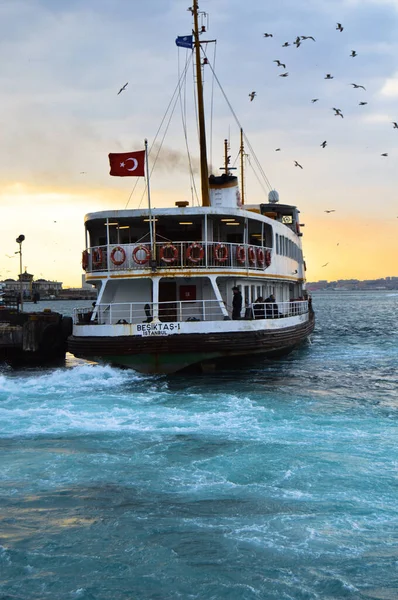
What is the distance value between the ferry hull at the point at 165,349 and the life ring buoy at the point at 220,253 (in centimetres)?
275

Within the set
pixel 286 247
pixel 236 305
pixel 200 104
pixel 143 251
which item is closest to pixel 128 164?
pixel 143 251

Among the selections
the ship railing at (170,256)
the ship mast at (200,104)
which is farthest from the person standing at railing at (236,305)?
the ship mast at (200,104)

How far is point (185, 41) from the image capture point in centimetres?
2583

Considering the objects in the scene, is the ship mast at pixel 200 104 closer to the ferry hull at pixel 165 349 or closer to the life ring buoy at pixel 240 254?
the life ring buoy at pixel 240 254

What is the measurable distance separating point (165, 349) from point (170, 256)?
10.8 feet

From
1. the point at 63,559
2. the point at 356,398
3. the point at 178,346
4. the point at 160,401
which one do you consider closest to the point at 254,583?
the point at 63,559

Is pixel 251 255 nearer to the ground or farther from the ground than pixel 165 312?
farther from the ground

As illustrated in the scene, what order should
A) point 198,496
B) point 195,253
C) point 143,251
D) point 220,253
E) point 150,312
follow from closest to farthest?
1. point 198,496
2. point 195,253
3. point 143,251
4. point 220,253
5. point 150,312

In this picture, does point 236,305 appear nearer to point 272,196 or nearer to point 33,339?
point 33,339

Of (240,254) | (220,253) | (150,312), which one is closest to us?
(220,253)

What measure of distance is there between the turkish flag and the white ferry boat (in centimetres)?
136

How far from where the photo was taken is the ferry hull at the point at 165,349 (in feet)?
65.5

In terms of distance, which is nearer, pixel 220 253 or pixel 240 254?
pixel 220 253

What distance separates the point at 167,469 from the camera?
1080cm
